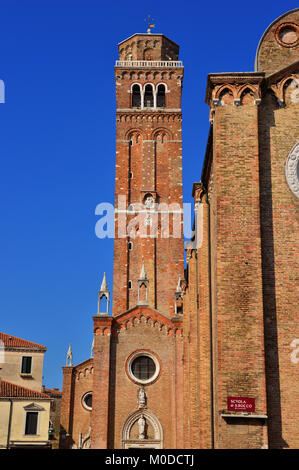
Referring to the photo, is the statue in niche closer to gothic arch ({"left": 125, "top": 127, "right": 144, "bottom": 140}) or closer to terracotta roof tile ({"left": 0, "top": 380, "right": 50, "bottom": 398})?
terracotta roof tile ({"left": 0, "top": 380, "right": 50, "bottom": 398})

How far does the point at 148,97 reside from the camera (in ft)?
133

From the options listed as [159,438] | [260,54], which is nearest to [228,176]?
[260,54]

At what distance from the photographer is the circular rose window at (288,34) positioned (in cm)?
1462

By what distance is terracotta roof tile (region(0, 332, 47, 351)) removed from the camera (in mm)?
41500

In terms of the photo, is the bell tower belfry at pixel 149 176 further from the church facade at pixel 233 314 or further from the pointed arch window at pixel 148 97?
the church facade at pixel 233 314

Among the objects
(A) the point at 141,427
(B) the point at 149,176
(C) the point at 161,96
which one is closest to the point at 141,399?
(A) the point at 141,427

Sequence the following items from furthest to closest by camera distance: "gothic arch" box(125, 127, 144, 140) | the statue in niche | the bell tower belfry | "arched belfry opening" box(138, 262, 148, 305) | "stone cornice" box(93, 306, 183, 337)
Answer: "gothic arch" box(125, 127, 144, 140)
the bell tower belfry
"arched belfry opening" box(138, 262, 148, 305)
"stone cornice" box(93, 306, 183, 337)
the statue in niche

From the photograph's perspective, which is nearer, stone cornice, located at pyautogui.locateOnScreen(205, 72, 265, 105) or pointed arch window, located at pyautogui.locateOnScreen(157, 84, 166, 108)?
stone cornice, located at pyautogui.locateOnScreen(205, 72, 265, 105)

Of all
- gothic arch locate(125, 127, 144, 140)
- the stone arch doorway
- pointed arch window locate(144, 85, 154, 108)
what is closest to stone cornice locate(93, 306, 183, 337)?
the stone arch doorway

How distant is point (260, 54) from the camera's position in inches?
567

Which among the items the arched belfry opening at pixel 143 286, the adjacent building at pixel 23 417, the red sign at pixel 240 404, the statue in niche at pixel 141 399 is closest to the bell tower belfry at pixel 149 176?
the arched belfry opening at pixel 143 286

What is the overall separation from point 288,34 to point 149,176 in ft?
77.9

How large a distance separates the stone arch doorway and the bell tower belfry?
8.63 m
